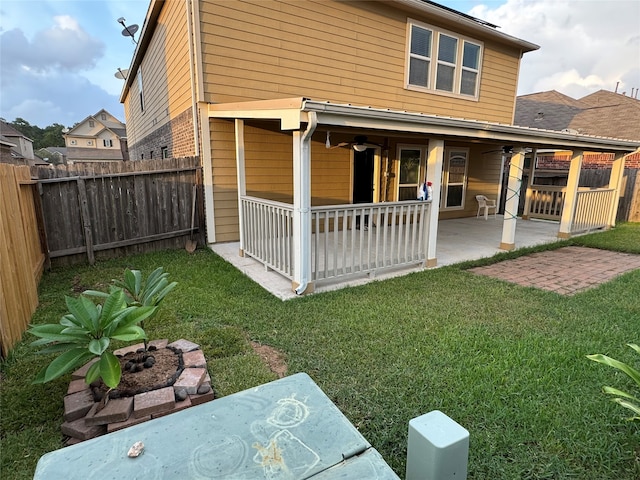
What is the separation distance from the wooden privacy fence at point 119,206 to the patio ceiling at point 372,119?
1482mm

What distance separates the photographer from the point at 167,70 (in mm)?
8062

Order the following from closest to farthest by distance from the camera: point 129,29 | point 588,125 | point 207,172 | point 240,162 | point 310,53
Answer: point 240,162 < point 207,172 < point 310,53 < point 129,29 < point 588,125

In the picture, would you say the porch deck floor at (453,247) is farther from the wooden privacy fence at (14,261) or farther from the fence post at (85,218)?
the wooden privacy fence at (14,261)

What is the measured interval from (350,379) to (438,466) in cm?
153

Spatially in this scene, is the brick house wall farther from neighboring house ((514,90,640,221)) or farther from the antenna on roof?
neighboring house ((514,90,640,221))

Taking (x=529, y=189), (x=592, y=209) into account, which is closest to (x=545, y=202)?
(x=529, y=189)

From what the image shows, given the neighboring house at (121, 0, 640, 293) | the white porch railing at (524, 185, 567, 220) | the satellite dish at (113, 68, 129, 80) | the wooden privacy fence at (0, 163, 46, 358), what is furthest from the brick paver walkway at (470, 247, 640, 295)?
the satellite dish at (113, 68, 129, 80)

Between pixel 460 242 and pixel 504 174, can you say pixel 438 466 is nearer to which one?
pixel 460 242

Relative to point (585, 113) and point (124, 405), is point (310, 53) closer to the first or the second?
point (124, 405)

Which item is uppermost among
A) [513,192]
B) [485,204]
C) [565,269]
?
[513,192]

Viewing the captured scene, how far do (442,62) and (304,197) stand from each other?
7.00 metres

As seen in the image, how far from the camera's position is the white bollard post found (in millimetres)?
1251

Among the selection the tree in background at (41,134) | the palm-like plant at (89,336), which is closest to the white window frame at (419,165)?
the palm-like plant at (89,336)

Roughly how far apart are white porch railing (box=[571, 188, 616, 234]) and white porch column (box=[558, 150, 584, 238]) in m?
0.20
